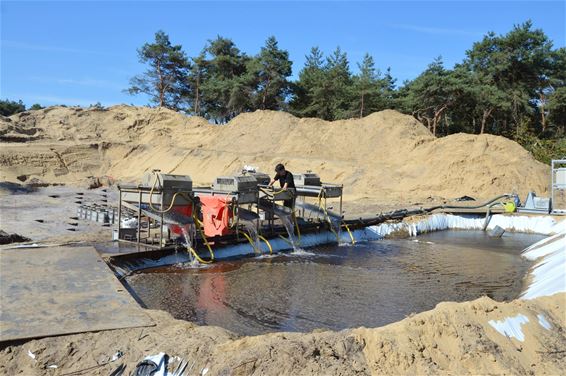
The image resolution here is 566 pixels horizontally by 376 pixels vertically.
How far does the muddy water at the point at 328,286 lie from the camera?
285 inches

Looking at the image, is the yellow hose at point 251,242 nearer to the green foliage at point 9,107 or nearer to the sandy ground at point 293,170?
the sandy ground at point 293,170

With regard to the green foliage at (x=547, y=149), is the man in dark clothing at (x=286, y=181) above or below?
below

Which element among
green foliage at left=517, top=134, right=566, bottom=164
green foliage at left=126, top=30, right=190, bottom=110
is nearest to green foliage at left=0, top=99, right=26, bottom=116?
green foliage at left=126, top=30, right=190, bottom=110

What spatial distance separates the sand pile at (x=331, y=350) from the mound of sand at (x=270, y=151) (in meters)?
18.4

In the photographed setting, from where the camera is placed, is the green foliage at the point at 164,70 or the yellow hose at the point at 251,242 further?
the green foliage at the point at 164,70

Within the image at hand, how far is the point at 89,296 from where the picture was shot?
234 inches

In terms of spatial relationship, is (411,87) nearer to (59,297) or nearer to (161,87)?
(161,87)

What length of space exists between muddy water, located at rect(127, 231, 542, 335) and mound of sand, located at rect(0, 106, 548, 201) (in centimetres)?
1111

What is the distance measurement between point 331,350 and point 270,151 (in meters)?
26.2

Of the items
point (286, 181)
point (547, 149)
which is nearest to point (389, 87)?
point (547, 149)

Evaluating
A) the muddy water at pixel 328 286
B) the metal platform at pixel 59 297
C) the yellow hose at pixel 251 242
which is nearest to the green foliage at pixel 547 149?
the muddy water at pixel 328 286

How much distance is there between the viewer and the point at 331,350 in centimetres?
431

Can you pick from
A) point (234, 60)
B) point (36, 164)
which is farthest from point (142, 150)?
point (234, 60)

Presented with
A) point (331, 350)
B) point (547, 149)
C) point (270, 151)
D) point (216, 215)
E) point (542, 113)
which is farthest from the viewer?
point (542, 113)
